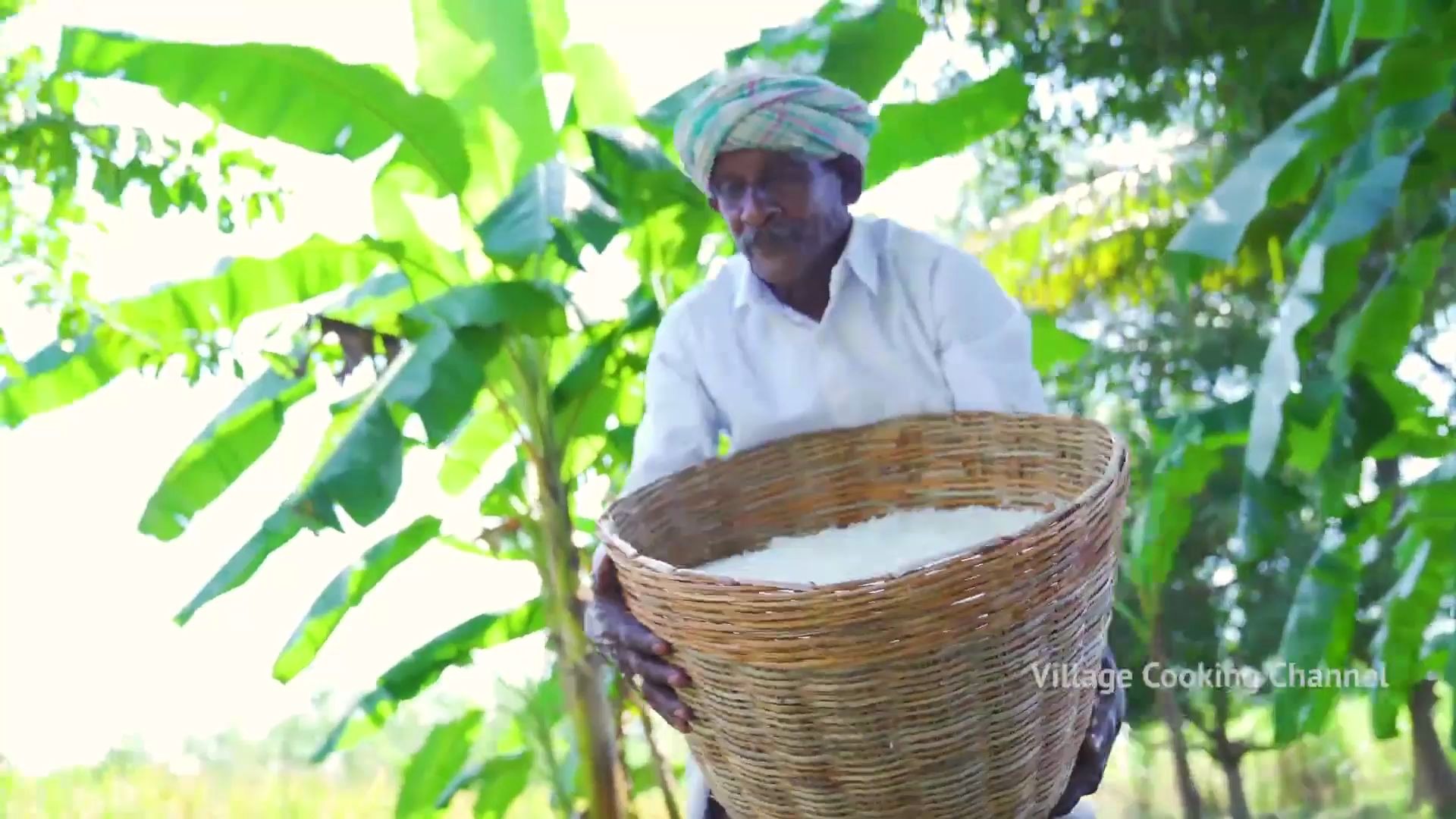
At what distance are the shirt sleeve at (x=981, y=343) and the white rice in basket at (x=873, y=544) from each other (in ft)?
0.31

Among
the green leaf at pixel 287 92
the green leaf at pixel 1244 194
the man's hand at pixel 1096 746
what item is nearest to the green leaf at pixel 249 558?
the green leaf at pixel 287 92

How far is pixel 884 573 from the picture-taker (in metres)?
→ 0.76

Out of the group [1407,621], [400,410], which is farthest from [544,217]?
[1407,621]

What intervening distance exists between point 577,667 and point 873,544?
963mm

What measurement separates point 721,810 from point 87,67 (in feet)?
3.96

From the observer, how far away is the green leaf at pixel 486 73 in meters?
1.82

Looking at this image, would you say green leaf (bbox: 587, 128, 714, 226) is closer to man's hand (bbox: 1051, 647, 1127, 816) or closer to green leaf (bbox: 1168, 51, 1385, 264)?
green leaf (bbox: 1168, 51, 1385, 264)

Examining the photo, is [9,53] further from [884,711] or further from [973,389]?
[884,711]

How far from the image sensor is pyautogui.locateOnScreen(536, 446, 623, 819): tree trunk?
186 cm

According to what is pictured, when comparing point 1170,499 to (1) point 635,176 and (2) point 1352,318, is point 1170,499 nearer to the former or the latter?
(2) point 1352,318

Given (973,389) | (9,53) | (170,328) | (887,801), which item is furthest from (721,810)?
(9,53)

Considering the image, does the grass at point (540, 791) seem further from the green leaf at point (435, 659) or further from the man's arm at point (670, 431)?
the man's arm at point (670, 431)

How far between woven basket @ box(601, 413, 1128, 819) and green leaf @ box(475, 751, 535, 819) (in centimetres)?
119

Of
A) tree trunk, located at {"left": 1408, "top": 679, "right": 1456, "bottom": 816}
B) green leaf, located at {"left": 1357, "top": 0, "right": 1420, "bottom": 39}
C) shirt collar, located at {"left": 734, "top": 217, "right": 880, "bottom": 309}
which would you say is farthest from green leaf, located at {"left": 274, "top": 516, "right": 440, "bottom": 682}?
tree trunk, located at {"left": 1408, "top": 679, "right": 1456, "bottom": 816}
